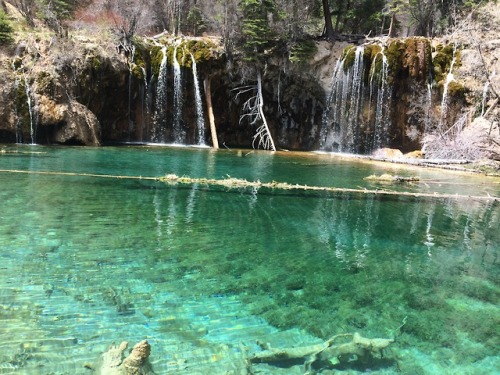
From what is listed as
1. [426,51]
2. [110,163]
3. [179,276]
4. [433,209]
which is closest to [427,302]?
[179,276]

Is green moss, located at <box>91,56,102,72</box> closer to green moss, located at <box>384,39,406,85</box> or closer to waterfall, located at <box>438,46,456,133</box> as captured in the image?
green moss, located at <box>384,39,406,85</box>

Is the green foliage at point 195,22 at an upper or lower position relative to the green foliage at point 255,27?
upper

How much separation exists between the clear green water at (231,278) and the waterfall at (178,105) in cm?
1522

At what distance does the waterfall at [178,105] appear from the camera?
2445 cm

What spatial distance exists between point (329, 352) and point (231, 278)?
1776 millimetres

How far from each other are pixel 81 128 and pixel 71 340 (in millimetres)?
18687

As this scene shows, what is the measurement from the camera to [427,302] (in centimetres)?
Result: 511

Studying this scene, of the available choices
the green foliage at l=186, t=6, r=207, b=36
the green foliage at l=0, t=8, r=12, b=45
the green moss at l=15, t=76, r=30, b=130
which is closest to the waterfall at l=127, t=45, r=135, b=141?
the green moss at l=15, t=76, r=30, b=130

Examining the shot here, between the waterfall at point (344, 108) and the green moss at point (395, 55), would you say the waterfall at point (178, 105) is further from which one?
the green moss at point (395, 55)

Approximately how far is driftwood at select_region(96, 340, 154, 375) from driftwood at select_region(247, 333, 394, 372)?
0.83 m

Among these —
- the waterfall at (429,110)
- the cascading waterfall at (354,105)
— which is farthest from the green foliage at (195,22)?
the waterfall at (429,110)

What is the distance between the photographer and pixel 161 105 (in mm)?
25078

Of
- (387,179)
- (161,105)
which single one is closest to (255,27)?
(161,105)

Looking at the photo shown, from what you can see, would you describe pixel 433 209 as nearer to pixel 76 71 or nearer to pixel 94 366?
pixel 94 366
